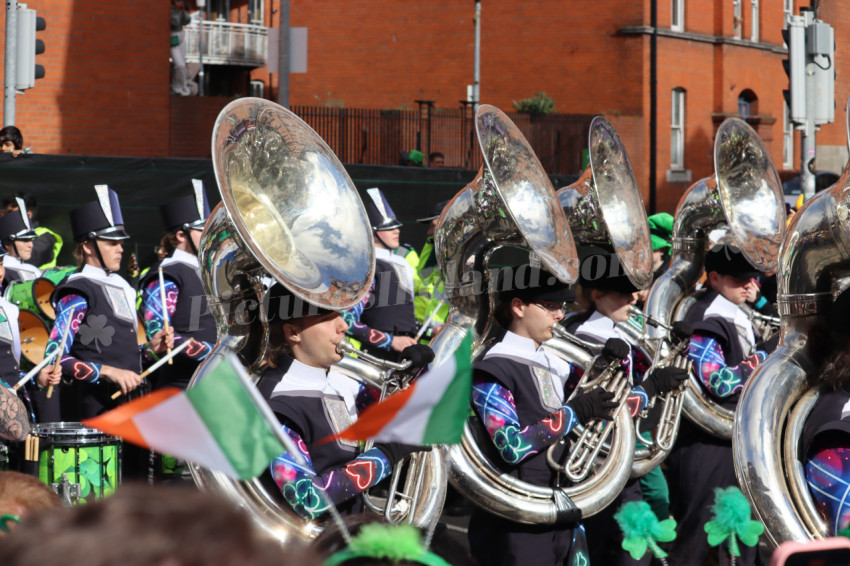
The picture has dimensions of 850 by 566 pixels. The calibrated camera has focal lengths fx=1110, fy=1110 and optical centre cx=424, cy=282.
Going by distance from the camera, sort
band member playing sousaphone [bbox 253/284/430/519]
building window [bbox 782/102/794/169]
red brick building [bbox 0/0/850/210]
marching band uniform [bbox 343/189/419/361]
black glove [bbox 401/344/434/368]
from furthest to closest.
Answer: building window [bbox 782/102/794/169] < red brick building [bbox 0/0/850/210] < marching band uniform [bbox 343/189/419/361] < black glove [bbox 401/344/434/368] < band member playing sousaphone [bbox 253/284/430/519]

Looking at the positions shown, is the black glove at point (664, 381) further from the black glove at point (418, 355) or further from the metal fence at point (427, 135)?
the metal fence at point (427, 135)

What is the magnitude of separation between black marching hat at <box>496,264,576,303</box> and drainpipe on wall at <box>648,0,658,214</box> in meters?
20.8

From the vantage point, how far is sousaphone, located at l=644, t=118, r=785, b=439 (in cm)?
548

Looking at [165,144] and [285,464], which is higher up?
[165,144]

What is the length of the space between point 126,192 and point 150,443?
7.52m

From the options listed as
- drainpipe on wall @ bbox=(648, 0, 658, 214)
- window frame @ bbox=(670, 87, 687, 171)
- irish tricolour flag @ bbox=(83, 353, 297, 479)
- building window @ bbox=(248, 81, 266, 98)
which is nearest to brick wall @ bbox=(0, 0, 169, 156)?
irish tricolour flag @ bbox=(83, 353, 297, 479)

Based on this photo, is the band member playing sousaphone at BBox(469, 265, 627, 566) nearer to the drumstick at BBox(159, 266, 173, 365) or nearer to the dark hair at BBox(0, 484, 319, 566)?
the drumstick at BBox(159, 266, 173, 365)

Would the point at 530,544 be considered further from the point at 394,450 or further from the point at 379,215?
the point at 379,215

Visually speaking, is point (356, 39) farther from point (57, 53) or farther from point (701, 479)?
point (701, 479)

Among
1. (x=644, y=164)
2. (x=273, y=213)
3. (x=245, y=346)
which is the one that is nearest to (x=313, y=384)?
(x=245, y=346)

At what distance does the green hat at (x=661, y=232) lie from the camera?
7.21 meters

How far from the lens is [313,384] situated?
324 cm

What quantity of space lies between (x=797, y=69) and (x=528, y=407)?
6.00 m

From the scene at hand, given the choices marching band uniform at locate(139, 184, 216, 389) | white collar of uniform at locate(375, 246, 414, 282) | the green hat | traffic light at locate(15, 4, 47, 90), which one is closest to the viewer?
marching band uniform at locate(139, 184, 216, 389)
